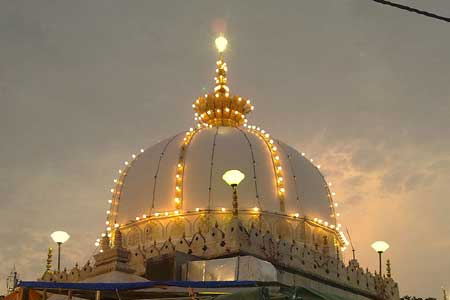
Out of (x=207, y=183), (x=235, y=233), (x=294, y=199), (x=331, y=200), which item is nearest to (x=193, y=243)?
(x=235, y=233)

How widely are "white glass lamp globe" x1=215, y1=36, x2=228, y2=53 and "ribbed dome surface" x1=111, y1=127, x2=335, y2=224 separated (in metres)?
5.72

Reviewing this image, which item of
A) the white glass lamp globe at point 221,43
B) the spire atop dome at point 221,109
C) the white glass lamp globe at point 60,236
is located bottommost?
the white glass lamp globe at point 60,236

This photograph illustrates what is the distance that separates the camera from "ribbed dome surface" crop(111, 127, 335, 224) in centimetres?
2658

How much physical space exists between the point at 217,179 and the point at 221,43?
9.58 m

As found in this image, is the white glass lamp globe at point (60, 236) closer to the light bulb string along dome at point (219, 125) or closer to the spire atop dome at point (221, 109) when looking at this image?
the light bulb string along dome at point (219, 125)

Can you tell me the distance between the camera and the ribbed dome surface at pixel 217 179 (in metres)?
26.6

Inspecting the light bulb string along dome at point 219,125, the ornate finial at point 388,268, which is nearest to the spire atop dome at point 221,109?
the light bulb string along dome at point 219,125

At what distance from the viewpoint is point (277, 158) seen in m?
28.5

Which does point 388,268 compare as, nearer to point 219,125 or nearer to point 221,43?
point 219,125

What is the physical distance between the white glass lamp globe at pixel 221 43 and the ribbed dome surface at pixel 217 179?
5723 mm

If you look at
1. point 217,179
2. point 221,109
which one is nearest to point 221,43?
point 221,109

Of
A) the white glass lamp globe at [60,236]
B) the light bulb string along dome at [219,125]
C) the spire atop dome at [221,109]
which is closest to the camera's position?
the white glass lamp globe at [60,236]

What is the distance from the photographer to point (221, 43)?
34500mm

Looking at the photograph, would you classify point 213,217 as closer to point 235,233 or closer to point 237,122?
point 235,233
